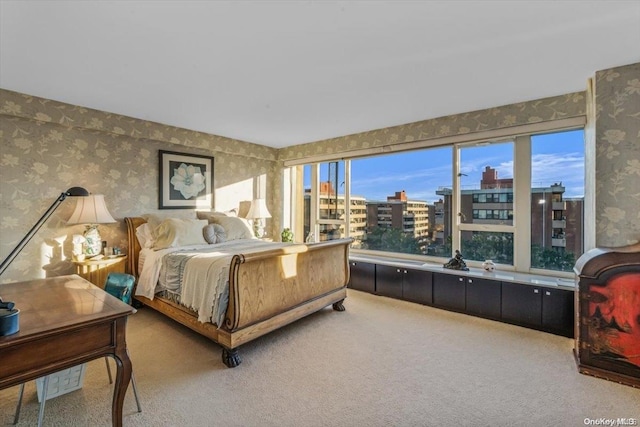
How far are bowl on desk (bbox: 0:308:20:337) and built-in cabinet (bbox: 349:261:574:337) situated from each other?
12.1 feet

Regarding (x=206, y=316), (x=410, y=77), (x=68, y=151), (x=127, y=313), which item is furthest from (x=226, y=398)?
(x=68, y=151)

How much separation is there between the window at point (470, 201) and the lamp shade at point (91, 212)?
3.29 meters

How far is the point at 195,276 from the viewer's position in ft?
9.11

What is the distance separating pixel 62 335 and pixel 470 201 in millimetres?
4135

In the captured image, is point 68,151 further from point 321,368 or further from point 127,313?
point 321,368

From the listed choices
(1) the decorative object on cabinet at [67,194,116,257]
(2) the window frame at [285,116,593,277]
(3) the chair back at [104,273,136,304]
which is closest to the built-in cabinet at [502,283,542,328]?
(2) the window frame at [285,116,593,277]

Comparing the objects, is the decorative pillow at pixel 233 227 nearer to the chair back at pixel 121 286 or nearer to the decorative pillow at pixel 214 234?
the decorative pillow at pixel 214 234

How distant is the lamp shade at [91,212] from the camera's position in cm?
331

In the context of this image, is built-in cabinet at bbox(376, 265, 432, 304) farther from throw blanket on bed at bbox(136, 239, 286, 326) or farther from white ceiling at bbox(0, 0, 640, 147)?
white ceiling at bbox(0, 0, 640, 147)

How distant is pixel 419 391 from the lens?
2.11m

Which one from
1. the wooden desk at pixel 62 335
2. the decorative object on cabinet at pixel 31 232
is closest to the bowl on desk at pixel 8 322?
the wooden desk at pixel 62 335

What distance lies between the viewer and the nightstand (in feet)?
11.0

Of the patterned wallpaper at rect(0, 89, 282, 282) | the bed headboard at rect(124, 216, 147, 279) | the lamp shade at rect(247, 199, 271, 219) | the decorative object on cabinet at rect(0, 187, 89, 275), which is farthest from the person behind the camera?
the lamp shade at rect(247, 199, 271, 219)

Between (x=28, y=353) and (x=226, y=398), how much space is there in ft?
3.88
